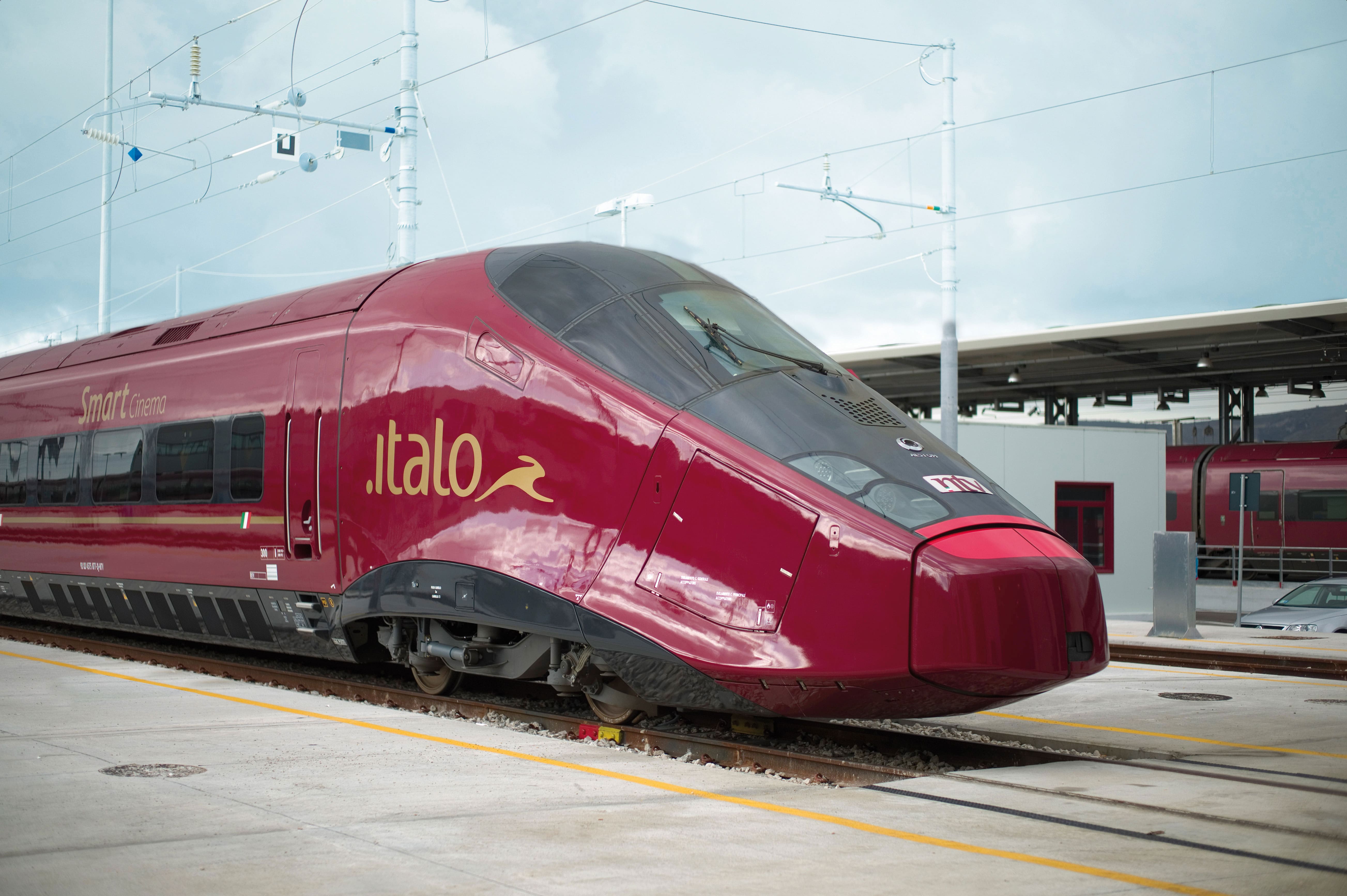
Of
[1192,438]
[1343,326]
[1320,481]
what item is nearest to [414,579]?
[1343,326]

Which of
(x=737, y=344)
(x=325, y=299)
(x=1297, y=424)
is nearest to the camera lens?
(x=737, y=344)

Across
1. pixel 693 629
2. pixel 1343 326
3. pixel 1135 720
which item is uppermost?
pixel 1343 326

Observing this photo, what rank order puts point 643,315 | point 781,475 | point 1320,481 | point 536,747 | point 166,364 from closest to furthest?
point 781,475
point 536,747
point 643,315
point 166,364
point 1320,481

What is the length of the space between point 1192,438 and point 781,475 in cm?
3286

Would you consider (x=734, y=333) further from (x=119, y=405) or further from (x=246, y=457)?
(x=119, y=405)

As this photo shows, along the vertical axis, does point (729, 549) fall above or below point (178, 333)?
below

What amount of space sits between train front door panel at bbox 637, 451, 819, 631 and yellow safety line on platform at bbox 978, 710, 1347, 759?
157 cm

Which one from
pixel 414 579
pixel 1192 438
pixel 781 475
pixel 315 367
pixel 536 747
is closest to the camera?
pixel 781 475

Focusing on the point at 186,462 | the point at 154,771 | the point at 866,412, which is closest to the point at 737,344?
the point at 866,412

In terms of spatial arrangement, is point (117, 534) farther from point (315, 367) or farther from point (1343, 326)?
point (1343, 326)

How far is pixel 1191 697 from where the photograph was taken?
10.7 metres

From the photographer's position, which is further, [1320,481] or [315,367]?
[1320,481]

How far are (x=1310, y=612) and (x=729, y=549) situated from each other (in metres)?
16.4

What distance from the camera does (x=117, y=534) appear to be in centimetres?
1284
